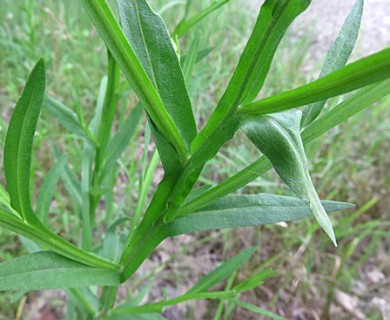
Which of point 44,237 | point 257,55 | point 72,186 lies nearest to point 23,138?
point 44,237

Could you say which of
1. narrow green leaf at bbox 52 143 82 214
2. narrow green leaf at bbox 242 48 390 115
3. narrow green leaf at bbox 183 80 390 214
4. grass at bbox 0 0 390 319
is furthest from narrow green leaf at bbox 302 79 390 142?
grass at bbox 0 0 390 319

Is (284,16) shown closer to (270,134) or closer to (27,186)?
(270,134)

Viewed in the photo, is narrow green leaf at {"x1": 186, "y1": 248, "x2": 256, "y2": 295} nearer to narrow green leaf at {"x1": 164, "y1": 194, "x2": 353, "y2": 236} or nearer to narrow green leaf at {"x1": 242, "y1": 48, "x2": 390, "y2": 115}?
narrow green leaf at {"x1": 164, "y1": 194, "x2": 353, "y2": 236}

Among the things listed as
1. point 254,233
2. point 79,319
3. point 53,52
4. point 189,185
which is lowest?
point 79,319

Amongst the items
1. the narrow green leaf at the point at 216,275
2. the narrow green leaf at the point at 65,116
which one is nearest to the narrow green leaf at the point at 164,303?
the narrow green leaf at the point at 216,275

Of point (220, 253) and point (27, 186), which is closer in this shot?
point (27, 186)

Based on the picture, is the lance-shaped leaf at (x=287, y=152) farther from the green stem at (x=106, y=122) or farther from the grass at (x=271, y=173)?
the grass at (x=271, y=173)

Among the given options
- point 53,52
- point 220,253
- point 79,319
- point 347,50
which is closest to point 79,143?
point 53,52
